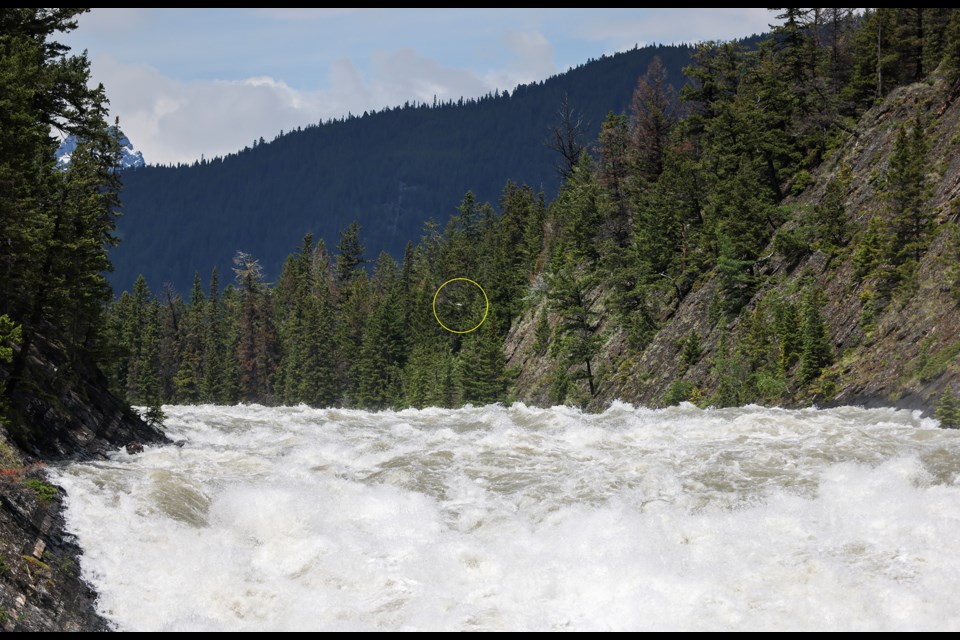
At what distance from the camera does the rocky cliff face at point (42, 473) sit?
42.3ft

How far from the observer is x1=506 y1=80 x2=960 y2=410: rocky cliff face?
27.2 meters

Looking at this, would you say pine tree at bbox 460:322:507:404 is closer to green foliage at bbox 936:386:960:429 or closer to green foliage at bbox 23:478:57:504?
green foliage at bbox 936:386:960:429

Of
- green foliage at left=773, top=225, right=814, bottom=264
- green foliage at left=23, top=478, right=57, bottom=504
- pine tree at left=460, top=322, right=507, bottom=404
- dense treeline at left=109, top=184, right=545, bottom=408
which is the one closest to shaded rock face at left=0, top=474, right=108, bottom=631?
green foliage at left=23, top=478, right=57, bottom=504

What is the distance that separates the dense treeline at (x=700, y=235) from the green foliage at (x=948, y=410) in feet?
22.1

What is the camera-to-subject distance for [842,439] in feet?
68.7

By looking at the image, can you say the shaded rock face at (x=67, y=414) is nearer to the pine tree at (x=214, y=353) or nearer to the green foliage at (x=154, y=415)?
the green foliage at (x=154, y=415)

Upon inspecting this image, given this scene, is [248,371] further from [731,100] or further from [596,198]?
[731,100]

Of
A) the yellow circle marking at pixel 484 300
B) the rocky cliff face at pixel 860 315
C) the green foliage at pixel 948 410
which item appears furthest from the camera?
the yellow circle marking at pixel 484 300

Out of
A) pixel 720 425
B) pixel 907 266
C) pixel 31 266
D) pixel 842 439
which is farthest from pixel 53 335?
pixel 907 266

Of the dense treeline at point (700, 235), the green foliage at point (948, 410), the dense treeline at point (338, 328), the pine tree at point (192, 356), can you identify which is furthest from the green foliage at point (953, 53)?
the pine tree at point (192, 356)

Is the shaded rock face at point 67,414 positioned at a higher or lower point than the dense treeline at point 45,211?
lower

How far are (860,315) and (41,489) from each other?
84.9 feet

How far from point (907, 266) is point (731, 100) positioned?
25.9m

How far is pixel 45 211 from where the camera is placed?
24188 mm
